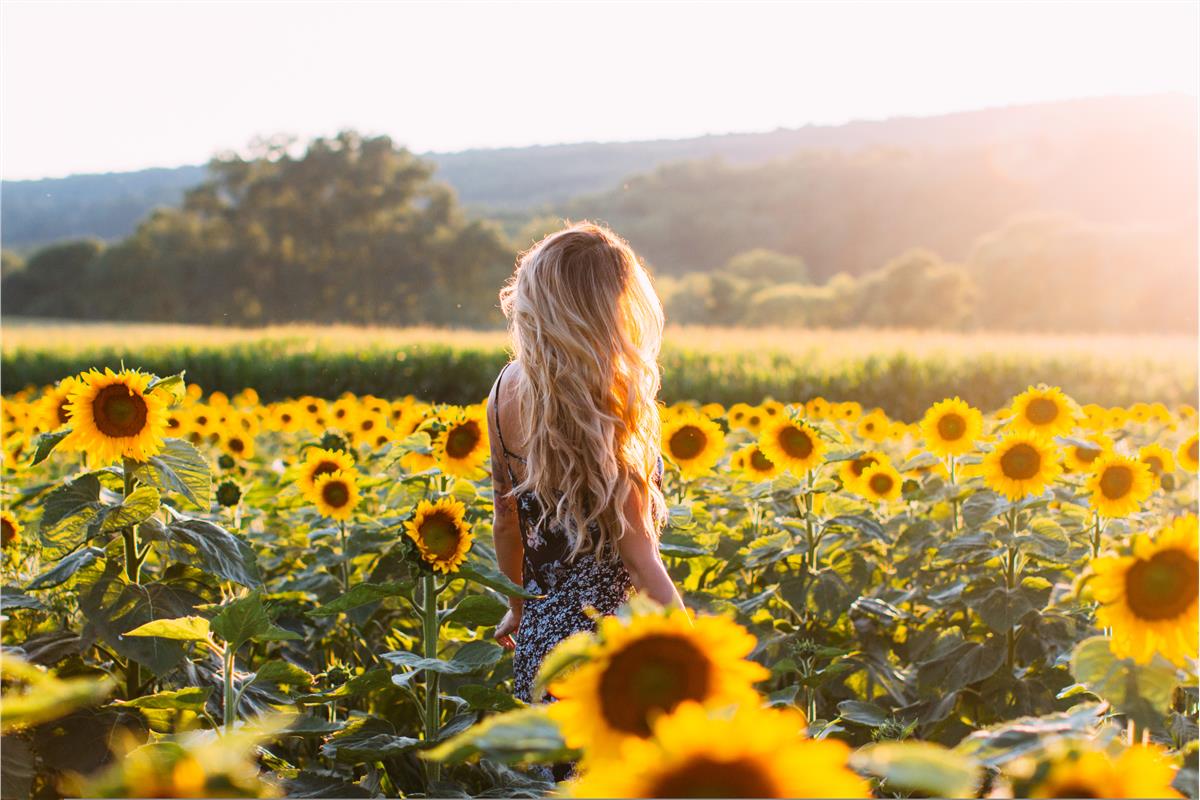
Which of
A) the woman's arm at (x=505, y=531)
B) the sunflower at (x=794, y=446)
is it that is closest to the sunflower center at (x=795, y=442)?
the sunflower at (x=794, y=446)

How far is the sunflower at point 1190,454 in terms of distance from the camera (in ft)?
14.9

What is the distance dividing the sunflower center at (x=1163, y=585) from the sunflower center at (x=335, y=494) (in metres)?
2.63

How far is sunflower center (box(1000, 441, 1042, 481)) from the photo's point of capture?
3.39m

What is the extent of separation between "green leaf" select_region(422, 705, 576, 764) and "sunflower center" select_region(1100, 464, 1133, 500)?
8.46 ft

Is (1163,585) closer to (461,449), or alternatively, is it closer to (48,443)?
(48,443)

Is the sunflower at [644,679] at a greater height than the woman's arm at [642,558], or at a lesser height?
greater

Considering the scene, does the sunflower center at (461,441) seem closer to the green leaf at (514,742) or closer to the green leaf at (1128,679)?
the green leaf at (1128,679)

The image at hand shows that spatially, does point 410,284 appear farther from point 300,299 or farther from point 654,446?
point 654,446

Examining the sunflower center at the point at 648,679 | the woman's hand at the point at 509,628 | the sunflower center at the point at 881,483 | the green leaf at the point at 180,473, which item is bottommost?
the woman's hand at the point at 509,628

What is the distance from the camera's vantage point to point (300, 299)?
39.9 metres

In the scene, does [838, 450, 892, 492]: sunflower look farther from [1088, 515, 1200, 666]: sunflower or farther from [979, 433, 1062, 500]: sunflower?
[1088, 515, 1200, 666]: sunflower

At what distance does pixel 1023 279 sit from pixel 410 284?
29.4 metres

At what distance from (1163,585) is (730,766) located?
75 centimetres

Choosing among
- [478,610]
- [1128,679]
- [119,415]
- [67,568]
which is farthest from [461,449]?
[1128,679]
